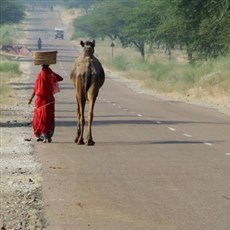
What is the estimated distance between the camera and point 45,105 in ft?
68.3

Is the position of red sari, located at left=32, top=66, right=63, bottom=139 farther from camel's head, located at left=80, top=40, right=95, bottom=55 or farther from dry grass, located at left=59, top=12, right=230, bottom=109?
dry grass, located at left=59, top=12, right=230, bottom=109

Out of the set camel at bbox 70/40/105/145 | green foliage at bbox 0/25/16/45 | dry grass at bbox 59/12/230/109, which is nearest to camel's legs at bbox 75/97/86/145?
camel at bbox 70/40/105/145

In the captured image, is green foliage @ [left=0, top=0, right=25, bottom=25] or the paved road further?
green foliage @ [left=0, top=0, right=25, bottom=25]

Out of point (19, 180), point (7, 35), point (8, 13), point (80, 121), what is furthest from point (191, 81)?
point (7, 35)

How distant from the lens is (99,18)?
126 meters

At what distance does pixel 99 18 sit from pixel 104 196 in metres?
114

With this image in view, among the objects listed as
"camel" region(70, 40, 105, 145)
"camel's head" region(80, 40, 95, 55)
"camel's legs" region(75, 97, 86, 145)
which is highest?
"camel's head" region(80, 40, 95, 55)

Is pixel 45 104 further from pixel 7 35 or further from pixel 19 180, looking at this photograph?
pixel 7 35

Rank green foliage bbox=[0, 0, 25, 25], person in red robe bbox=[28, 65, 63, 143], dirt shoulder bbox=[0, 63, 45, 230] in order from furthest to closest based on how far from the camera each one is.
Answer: green foliage bbox=[0, 0, 25, 25] < person in red robe bbox=[28, 65, 63, 143] < dirt shoulder bbox=[0, 63, 45, 230]

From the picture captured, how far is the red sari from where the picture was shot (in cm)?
2075

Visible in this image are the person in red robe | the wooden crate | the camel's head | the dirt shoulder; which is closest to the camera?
the dirt shoulder

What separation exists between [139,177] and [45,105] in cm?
659

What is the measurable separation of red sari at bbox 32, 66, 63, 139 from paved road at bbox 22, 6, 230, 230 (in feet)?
1.29

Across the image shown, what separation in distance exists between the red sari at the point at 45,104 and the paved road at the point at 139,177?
39 centimetres
